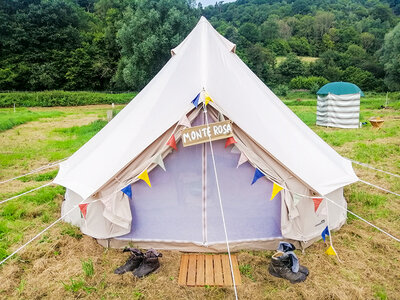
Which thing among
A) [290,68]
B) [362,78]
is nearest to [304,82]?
[290,68]

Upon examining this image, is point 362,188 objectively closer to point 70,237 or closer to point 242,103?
point 242,103

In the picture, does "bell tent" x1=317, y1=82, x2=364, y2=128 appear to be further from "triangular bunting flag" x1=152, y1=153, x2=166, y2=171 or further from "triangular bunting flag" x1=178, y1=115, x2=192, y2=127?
"triangular bunting flag" x1=152, y1=153, x2=166, y2=171

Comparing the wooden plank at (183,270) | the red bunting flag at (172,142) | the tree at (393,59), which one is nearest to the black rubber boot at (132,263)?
the wooden plank at (183,270)

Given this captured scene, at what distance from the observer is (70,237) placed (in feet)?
13.7

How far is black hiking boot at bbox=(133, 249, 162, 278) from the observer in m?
3.43

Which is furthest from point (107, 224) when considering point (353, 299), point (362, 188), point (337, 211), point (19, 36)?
point (19, 36)

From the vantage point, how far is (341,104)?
12703 mm

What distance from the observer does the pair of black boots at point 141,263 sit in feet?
11.4

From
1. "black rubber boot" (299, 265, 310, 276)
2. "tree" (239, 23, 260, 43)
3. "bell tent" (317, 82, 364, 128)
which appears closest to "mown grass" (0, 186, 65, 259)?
"black rubber boot" (299, 265, 310, 276)

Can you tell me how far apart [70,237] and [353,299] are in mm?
3570

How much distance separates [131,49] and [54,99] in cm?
804

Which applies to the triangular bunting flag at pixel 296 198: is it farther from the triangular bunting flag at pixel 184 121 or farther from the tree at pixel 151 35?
the tree at pixel 151 35

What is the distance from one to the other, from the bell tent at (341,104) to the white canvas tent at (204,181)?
9.51m

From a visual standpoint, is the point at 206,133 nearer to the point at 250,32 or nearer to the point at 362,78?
the point at 362,78
